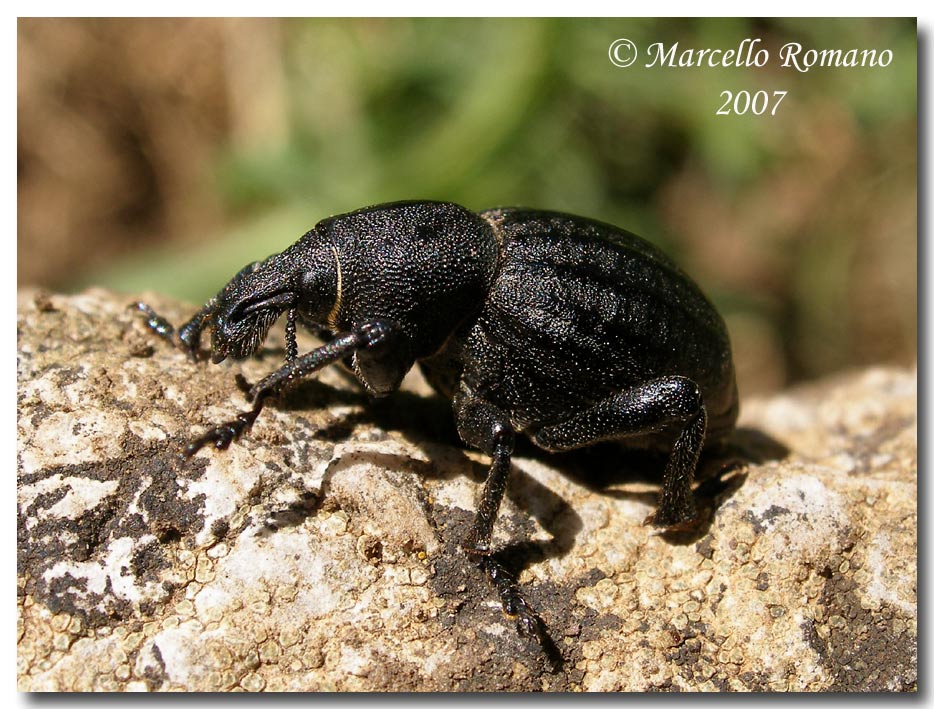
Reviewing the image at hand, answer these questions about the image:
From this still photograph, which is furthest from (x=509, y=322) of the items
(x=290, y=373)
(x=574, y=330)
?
(x=290, y=373)

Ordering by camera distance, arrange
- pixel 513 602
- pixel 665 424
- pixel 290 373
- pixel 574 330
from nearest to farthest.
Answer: pixel 513 602 → pixel 290 373 → pixel 665 424 → pixel 574 330

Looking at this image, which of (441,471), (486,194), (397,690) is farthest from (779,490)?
(486,194)

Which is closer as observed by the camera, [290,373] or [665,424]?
[290,373]

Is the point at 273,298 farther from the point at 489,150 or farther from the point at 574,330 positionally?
the point at 489,150

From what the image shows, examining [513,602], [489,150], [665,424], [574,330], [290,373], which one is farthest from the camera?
[489,150]
